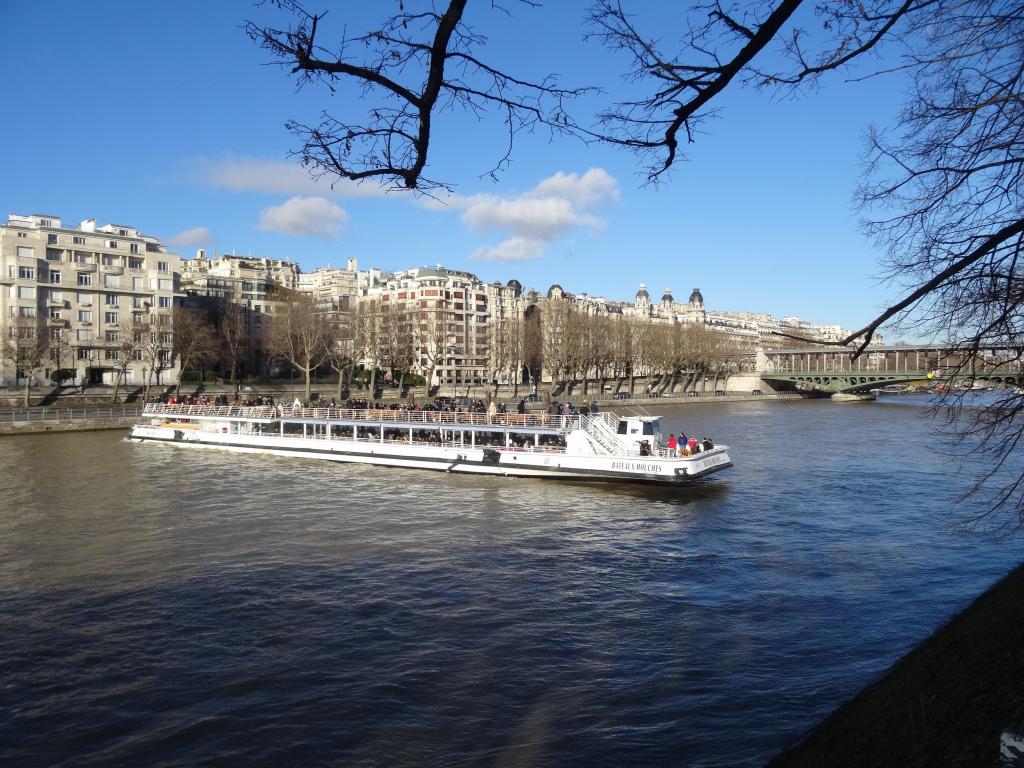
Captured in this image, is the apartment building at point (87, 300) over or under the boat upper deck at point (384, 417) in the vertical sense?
over

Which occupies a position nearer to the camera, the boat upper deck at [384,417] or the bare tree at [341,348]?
the boat upper deck at [384,417]

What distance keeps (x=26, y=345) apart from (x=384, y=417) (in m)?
34.1

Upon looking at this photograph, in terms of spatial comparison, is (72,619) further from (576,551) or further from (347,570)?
(576,551)

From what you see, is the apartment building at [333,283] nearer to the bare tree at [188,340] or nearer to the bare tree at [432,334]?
the bare tree at [432,334]

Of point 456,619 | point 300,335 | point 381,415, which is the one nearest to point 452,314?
point 300,335

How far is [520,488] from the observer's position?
32500 millimetres

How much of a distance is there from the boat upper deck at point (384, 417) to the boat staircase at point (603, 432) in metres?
0.46

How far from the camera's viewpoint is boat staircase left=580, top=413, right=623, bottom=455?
112 ft

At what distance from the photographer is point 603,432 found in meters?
34.9

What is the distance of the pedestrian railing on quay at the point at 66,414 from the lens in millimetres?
53219

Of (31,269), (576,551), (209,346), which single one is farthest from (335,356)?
(576,551)

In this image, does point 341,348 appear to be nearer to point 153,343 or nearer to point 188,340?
point 188,340

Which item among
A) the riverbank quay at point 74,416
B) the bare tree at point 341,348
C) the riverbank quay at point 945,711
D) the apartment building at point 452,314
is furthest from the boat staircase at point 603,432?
the apartment building at point 452,314

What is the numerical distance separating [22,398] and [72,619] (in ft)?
176
